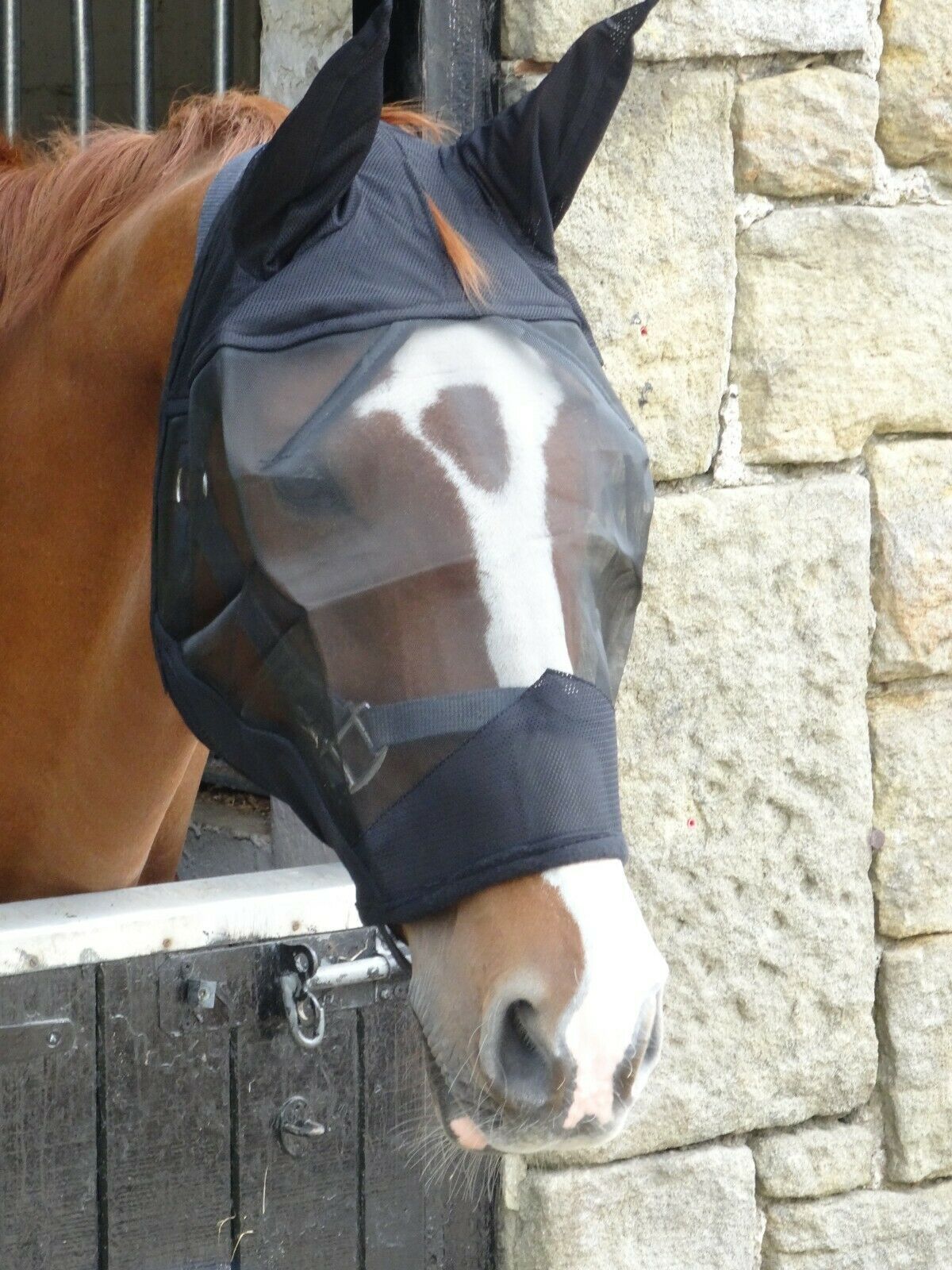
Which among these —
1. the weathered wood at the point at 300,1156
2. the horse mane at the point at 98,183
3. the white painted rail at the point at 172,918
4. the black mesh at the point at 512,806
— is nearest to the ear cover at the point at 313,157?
the horse mane at the point at 98,183

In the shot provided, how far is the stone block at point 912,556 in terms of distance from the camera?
191cm

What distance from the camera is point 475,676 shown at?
993mm

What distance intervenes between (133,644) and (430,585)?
0.54 meters

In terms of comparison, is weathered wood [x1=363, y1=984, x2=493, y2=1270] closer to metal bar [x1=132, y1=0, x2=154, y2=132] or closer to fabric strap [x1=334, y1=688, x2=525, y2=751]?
fabric strap [x1=334, y1=688, x2=525, y2=751]

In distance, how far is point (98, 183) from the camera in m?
1.41

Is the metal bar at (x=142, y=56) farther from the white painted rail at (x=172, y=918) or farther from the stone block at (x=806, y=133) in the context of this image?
the white painted rail at (x=172, y=918)

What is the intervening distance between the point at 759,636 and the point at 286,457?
961 mm

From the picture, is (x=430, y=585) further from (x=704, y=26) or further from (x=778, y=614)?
(x=704, y=26)

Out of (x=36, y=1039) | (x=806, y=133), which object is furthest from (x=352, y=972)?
(x=806, y=133)

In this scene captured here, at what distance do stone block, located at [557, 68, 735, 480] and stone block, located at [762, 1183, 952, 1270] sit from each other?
3.41ft

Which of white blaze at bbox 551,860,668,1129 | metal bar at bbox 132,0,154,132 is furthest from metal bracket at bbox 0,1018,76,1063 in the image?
metal bar at bbox 132,0,154,132

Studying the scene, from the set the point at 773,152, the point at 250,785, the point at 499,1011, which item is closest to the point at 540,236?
the point at 499,1011

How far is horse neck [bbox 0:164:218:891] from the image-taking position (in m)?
1.29

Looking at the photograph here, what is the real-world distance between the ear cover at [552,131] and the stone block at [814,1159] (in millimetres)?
1311
